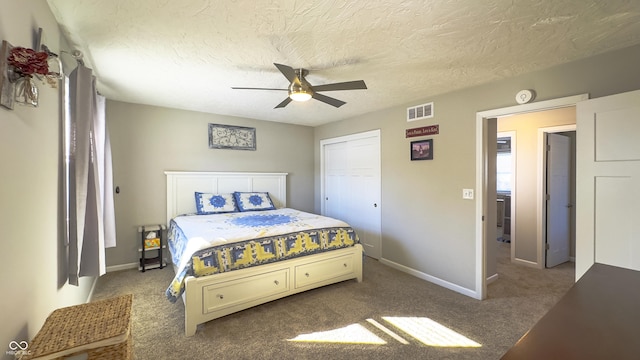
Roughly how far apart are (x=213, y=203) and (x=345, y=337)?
2.65 metres

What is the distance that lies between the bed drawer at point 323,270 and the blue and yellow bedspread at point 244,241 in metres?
0.14

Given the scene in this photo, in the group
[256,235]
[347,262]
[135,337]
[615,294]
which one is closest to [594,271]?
[615,294]

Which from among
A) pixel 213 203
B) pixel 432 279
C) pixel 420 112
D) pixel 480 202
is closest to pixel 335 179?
pixel 420 112

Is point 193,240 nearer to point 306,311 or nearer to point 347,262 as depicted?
point 306,311

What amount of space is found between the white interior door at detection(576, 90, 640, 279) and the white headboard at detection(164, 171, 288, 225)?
387cm

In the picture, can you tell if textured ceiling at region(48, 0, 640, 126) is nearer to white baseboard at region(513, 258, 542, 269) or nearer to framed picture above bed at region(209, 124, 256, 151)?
framed picture above bed at region(209, 124, 256, 151)

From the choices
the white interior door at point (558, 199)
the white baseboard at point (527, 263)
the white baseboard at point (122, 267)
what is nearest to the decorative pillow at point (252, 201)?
the white baseboard at point (122, 267)

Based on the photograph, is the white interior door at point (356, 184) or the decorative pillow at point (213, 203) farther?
the white interior door at point (356, 184)

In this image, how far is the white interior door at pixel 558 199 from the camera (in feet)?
12.1

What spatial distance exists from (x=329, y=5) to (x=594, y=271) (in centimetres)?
194

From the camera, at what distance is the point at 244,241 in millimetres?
2482

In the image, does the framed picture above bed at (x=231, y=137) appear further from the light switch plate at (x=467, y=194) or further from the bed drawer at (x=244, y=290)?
the light switch plate at (x=467, y=194)

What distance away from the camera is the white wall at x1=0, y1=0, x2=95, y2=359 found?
1.05 m

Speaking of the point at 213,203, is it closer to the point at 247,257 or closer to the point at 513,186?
the point at 247,257
